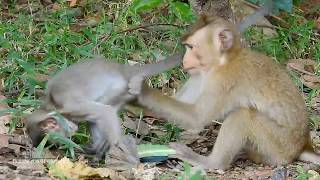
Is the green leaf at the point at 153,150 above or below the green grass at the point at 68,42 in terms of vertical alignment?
below

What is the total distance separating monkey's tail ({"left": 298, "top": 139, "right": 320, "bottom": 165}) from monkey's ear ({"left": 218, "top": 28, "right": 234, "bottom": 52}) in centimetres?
93

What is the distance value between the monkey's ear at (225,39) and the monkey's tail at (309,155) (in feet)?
3.04

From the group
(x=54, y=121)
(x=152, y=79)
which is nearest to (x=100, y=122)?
(x=54, y=121)

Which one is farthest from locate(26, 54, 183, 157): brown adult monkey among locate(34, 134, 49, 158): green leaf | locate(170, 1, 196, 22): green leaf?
locate(170, 1, 196, 22): green leaf

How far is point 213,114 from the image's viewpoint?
5918 millimetres

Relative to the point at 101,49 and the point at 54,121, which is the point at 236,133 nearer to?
the point at 54,121

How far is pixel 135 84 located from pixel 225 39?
0.74 meters

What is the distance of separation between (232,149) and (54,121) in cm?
122

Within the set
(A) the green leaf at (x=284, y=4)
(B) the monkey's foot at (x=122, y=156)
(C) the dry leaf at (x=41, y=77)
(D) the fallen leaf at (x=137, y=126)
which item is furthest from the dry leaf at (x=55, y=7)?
(B) the monkey's foot at (x=122, y=156)

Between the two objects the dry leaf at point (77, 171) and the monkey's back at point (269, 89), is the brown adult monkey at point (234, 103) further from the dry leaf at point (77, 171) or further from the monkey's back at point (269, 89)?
the dry leaf at point (77, 171)

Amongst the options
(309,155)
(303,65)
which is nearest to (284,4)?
(303,65)

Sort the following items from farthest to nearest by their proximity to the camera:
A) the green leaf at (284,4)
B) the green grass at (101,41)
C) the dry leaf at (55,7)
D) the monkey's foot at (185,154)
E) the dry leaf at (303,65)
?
the dry leaf at (55,7)
the dry leaf at (303,65)
the green leaf at (284,4)
the green grass at (101,41)
the monkey's foot at (185,154)

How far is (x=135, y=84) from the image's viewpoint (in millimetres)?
5773

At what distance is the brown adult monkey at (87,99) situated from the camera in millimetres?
5730
